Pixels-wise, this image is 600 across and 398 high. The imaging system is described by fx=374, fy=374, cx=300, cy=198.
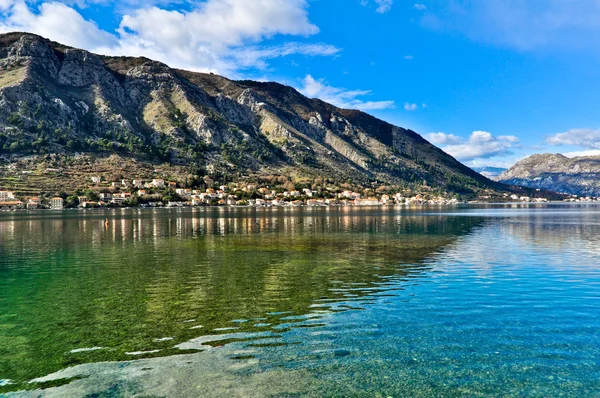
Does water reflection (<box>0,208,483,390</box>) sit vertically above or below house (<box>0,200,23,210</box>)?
below

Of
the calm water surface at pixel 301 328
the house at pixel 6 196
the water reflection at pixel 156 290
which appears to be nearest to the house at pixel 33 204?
the house at pixel 6 196

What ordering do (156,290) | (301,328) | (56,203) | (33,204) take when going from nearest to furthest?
(301,328) < (156,290) < (33,204) < (56,203)

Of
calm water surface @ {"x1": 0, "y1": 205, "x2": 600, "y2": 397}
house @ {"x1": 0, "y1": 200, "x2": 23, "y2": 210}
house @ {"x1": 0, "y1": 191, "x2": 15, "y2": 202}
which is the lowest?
calm water surface @ {"x1": 0, "y1": 205, "x2": 600, "y2": 397}

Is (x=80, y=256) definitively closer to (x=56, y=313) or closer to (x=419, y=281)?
(x=56, y=313)

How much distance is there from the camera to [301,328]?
62.4 feet

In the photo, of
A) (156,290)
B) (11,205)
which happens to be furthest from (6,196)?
(156,290)

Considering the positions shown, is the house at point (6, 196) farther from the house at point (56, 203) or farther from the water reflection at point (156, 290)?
the water reflection at point (156, 290)

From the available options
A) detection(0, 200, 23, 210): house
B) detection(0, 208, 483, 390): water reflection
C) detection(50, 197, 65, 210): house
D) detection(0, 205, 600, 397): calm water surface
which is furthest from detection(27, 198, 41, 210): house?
detection(0, 205, 600, 397): calm water surface

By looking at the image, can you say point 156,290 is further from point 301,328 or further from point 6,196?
point 6,196

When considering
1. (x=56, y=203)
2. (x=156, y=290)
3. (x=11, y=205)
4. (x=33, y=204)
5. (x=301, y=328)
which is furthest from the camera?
(x=56, y=203)

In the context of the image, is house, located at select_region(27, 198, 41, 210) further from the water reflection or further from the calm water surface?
the calm water surface

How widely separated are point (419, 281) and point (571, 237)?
49095 millimetres

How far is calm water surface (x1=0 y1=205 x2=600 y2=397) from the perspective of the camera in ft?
43.4

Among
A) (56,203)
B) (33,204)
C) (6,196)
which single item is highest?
(6,196)
